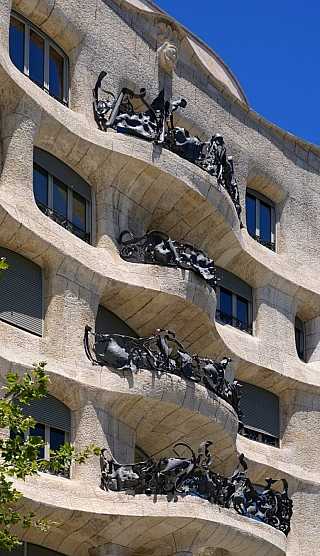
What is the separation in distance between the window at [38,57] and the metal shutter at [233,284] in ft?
19.1

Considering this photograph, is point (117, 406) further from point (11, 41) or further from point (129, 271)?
point (11, 41)

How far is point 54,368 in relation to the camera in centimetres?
2514

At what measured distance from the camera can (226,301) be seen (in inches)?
1259

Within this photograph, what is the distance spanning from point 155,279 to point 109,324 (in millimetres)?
1326

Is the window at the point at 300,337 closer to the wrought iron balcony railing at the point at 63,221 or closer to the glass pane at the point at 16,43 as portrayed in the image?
the wrought iron balcony railing at the point at 63,221

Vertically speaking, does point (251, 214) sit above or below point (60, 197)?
above

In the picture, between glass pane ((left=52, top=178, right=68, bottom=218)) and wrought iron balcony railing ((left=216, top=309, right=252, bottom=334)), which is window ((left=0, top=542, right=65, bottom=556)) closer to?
glass pane ((left=52, top=178, right=68, bottom=218))

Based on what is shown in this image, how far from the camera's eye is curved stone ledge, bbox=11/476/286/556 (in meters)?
24.0

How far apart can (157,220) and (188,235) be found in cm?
90

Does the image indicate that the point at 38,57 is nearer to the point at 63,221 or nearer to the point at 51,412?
the point at 63,221

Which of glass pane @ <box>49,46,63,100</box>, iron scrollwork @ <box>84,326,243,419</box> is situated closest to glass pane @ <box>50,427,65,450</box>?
iron scrollwork @ <box>84,326,243,419</box>

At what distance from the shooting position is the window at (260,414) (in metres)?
31.4

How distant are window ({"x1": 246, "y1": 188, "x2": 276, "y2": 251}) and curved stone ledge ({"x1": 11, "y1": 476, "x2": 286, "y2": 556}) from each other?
9141mm

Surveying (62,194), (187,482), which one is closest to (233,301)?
(62,194)
